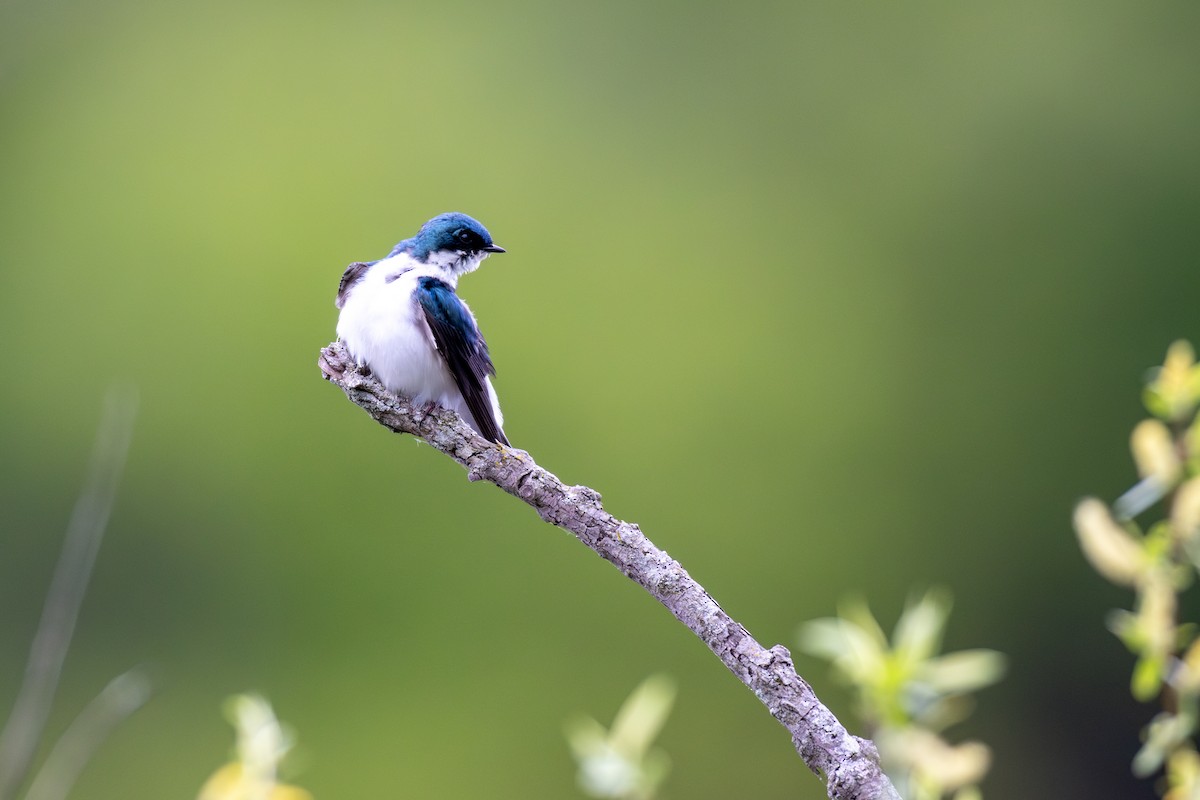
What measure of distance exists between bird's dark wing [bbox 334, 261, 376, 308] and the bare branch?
4.57ft

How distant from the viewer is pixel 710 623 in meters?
1.22

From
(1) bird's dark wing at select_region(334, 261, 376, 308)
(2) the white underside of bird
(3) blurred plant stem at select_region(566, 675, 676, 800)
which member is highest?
(1) bird's dark wing at select_region(334, 261, 376, 308)

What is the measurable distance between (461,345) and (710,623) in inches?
61.4

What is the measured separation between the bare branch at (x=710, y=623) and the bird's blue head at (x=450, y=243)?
1.58m

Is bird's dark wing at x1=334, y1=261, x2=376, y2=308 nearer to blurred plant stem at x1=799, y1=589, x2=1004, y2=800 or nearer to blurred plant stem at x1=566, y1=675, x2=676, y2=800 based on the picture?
blurred plant stem at x1=566, y1=675, x2=676, y2=800

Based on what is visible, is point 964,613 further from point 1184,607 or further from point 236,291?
point 236,291

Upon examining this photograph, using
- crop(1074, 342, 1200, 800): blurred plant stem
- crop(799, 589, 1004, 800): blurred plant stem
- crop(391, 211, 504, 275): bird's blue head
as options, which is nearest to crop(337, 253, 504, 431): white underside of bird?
crop(391, 211, 504, 275): bird's blue head

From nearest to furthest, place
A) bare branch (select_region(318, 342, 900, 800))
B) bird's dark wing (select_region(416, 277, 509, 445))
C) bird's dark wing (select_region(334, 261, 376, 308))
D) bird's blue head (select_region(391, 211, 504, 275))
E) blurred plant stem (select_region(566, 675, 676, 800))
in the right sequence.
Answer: bare branch (select_region(318, 342, 900, 800)) < blurred plant stem (select_region(566, 675, 676, 800)) < bird's dark wing (select_region(416, 277, 509, 445)) < bird's dark wing (select_region(334, 261, 376, 308)) < bird's blue head (select_region(391, 211, 504, 275))

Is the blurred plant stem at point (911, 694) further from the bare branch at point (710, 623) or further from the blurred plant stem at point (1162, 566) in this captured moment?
the blurred plant stem at point (1162, 566)

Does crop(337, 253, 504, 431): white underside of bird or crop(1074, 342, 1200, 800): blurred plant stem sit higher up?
crop(337, 253, 504, 431): white underside of bird

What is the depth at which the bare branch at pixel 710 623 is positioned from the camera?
110 cm

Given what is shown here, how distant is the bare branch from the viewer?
110cm

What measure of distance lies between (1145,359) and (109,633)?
18.2 ft

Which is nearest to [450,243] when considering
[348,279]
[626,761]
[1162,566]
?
[348,279]
